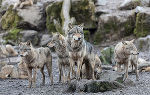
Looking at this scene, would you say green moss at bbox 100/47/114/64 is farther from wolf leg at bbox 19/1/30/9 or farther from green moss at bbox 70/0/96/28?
wolf leg at bbox 19/1/30/9

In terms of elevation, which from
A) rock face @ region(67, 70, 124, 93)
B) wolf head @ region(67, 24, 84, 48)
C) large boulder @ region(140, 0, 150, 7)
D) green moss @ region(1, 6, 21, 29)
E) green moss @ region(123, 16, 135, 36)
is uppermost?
large boulder @ region(140, 0, 150, 7)

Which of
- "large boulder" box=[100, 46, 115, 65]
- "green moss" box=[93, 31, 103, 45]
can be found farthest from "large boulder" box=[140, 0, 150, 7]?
"large boulder" box=[100, 46, 115, 65]

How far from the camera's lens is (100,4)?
86.0 ft

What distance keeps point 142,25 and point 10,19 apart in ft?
33.8

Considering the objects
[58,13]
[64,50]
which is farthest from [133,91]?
[58,13]

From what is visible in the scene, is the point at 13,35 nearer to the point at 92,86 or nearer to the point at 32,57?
the point at 32,57

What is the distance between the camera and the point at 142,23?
2253 cm

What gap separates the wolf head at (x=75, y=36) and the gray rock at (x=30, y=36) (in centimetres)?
1411

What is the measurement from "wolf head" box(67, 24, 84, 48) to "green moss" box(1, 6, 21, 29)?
15.7m

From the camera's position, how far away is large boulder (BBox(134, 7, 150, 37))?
22.4 meters

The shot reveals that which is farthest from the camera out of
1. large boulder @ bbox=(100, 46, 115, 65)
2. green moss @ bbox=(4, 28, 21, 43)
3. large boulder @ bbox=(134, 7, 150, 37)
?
green moss @ bbox=(4, 28, 21, 43)

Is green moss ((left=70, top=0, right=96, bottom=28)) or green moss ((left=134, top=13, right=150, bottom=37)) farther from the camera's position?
green moss ((left=70, top=0, right=96, bottom=28))

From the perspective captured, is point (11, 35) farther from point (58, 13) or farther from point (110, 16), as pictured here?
point (110, 16)

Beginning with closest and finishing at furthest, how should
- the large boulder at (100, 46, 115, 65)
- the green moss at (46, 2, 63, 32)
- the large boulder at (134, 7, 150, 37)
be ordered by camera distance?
the large boulder at (100, 46, 115, 65) → the large boulder at (134, 7, 150, 37) → the green moss at (46, 2, 63, 32)
